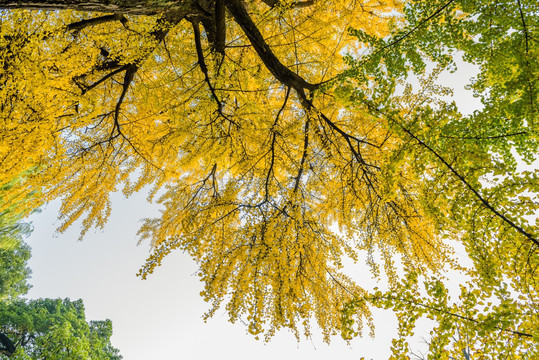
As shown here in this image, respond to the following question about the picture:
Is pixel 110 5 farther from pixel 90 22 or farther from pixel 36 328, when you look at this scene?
pixel 36 328

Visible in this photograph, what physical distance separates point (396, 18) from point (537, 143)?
4.50 metres

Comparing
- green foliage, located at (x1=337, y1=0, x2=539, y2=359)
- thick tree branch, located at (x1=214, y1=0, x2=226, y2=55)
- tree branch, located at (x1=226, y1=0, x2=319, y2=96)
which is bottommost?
green foliage, located at (x1=337, y1=0, x2=539, y2=359)

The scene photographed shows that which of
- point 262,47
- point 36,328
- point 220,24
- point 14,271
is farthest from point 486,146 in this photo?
point 14,271

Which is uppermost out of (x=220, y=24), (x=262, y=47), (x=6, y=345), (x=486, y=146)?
(x=220, y=24)

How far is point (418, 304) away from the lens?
1.96m

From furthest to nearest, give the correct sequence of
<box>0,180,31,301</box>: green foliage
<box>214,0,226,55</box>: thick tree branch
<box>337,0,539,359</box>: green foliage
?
1. <box>0,180,31,301</box>: green foliage
2. <box>214,0,226,55</box>: thick tree branch
3. <box>337,0,539,359</box>: green foliage

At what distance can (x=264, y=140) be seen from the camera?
13.5 feet

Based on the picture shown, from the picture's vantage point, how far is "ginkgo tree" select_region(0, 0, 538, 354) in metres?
1.75

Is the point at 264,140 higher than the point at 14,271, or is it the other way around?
the point at 264,140

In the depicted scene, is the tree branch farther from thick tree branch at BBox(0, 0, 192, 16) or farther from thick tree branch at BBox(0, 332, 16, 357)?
thick tree branch at BBox(0, 332, 16, 357)

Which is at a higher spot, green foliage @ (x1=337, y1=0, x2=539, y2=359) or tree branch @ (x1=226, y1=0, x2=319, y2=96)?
tree branch @ (x1=226, y1=0, x2=319, y2=96)

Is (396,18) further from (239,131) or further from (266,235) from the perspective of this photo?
(266,235)

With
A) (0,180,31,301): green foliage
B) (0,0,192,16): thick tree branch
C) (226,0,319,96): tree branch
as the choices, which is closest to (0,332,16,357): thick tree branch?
(0,180,31,301): green foliage

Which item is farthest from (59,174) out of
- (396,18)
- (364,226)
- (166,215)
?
(396,18)
